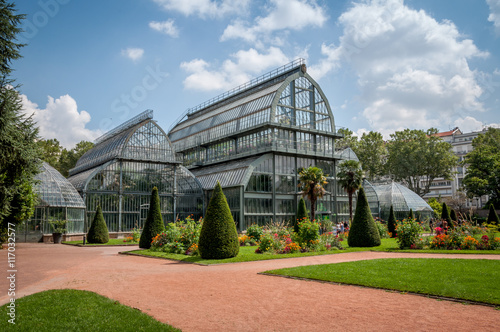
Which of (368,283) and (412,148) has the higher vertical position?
(412,148)

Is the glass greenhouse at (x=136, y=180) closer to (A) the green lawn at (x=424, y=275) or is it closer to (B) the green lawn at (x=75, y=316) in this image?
(A) the green lawn at (x=424, y=275)

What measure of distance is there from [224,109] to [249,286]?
43.1 metres

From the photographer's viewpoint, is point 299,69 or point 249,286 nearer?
point 249,286

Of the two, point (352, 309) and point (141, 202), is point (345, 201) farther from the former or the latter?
point (352, 309)

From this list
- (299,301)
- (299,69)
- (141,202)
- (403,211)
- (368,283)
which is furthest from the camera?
(403,211)

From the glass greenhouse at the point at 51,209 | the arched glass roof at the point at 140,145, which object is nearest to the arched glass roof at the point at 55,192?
the glass greenhouse at the point at 51,209

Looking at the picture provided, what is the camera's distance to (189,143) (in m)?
56.1

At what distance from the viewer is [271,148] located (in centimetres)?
4172

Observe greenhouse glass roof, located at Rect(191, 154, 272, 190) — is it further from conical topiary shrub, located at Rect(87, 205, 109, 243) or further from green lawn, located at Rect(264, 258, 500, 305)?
green lawn, located at Rect(264, 258, 500, 305)

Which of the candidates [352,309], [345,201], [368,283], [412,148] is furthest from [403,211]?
[352,309]

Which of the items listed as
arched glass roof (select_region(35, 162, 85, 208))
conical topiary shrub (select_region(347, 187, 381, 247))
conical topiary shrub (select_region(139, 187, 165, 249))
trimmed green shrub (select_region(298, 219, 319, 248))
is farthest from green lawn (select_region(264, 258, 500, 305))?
arched glass roof (select_region(35, 162, 85, 208))

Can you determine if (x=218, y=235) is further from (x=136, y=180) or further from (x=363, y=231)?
(x=136, y=180)

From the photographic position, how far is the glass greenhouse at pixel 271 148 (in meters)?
41.2

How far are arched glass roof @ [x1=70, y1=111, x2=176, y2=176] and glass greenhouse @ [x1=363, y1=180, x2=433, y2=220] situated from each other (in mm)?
27568
